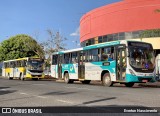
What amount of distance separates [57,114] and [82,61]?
55.7ft

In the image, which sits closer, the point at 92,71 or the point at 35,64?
the point at 92,71

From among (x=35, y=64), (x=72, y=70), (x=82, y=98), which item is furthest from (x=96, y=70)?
(x=35, y=64)

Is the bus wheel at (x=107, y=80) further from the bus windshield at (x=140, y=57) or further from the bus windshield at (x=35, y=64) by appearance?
the bus windshield at (x=35, y=64)

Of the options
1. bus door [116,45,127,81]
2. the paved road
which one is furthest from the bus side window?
the paved road

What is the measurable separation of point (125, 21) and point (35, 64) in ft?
52.5

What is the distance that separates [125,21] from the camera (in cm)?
4794

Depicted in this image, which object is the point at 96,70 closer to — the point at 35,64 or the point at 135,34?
the point at 35,64

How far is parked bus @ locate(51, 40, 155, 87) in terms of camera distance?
2108 cm

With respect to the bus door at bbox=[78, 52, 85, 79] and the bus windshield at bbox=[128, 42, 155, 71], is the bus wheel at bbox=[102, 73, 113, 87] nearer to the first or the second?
the bus windshield at bbox=[128, 42, 155, 71]

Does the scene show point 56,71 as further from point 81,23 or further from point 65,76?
point 81,23

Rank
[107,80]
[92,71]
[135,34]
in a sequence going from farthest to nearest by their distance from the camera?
[135,34], [92,71], [107,80]

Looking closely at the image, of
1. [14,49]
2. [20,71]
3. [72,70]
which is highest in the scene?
[14,49]

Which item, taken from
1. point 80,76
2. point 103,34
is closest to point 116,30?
point 103,34

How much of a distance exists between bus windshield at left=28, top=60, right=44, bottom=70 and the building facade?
13.3 meters
